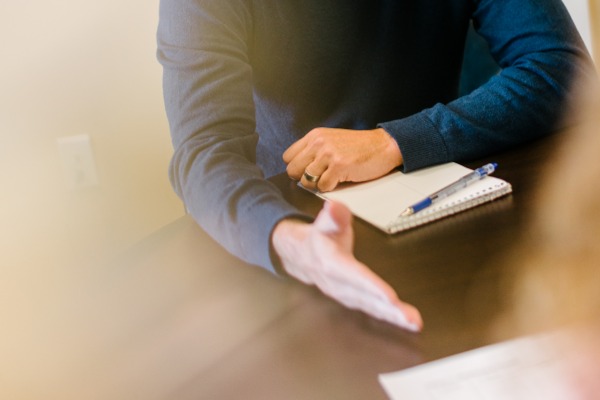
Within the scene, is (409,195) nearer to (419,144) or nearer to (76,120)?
(419,144)

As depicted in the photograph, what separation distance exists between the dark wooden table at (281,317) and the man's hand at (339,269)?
22 millimetres

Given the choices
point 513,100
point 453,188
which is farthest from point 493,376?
point 513,100

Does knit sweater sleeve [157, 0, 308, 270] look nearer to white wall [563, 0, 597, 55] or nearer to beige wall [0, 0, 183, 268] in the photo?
beige wall [0, 0, 183, 268]

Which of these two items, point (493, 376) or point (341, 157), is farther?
point (341, 157)

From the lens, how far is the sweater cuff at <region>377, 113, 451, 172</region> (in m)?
0.85

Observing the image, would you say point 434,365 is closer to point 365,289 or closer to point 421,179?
point 365,289

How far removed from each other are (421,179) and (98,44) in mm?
925

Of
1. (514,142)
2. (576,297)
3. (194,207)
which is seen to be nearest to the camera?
(576,297)

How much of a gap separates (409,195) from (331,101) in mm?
419

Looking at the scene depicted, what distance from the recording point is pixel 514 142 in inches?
36.0

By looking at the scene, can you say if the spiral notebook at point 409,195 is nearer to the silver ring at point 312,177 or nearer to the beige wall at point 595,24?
the silver ring at point 312,177

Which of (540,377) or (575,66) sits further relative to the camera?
(575,66)

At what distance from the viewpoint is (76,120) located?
1.42m

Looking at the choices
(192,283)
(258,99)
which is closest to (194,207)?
(192,283)
